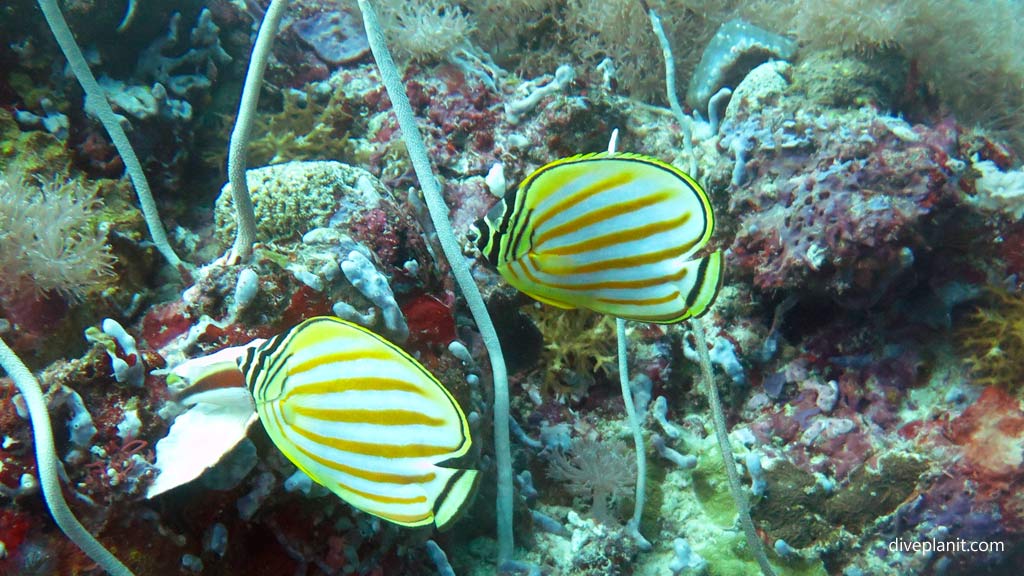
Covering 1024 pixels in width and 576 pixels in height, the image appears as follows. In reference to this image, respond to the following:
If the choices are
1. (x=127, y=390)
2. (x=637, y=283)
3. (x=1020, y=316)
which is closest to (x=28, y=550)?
(x=127, y=390)

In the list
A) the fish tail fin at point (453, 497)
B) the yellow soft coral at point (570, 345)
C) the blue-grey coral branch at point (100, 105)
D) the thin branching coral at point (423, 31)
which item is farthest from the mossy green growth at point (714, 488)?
the thin branching coral at point (423, 31)

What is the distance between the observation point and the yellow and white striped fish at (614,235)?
146 centimetres

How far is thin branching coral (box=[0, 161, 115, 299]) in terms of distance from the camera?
2416mm

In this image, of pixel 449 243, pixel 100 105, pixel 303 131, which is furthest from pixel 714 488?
pixel 303 131

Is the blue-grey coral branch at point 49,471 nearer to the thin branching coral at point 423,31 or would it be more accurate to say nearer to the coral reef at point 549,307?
the coral reef at point 549,307

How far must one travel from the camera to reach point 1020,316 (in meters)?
3.21

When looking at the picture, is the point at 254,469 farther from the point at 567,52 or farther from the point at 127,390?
the point at 567,52

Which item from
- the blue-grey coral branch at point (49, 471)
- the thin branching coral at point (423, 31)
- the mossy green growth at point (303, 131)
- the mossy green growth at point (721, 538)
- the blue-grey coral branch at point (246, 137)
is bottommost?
the mossy green growth at point (721, 538)

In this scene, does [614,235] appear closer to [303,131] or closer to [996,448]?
[996,448]

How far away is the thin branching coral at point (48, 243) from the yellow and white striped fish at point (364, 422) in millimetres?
1692

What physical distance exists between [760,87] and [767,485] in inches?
104

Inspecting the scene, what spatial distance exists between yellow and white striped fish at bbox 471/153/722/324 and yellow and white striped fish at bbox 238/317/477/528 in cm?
41

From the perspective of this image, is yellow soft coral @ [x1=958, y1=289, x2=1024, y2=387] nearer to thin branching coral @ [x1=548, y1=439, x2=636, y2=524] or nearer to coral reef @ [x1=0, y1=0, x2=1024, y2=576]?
coral reef @ [x1=0, y1=0, x2=1024, y2=576]

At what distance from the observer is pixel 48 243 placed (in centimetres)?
246
